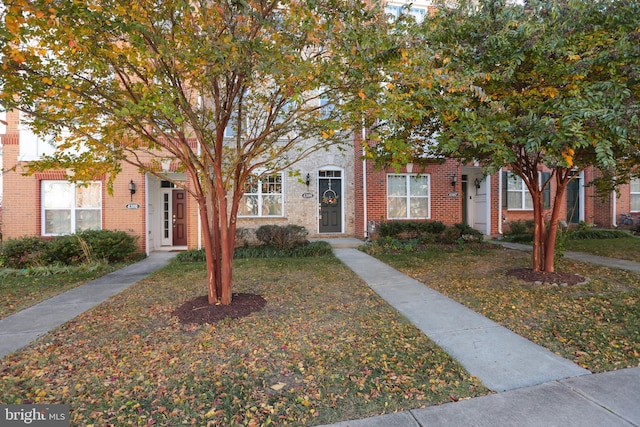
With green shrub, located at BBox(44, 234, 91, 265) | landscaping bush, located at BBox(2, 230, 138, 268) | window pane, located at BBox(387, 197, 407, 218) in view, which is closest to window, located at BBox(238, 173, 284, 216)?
window pane, located at BBox(387, 197, 407, 218)

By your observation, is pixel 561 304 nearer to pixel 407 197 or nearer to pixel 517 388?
pixel 517 388

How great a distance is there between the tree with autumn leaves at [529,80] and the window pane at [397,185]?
246 inches

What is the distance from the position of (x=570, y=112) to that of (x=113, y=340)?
5.74 meters

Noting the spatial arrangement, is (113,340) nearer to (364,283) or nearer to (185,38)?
(185,38)

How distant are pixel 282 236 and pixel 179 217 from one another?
432 cm

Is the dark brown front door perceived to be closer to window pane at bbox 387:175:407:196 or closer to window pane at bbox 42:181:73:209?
window pane at bbox 42:181:73:209

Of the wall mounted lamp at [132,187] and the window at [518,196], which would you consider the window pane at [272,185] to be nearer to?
the wall mounted lamp at [132,187]

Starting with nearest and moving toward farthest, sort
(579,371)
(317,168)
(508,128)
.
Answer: (579,371) < (508,128) < (317,168)

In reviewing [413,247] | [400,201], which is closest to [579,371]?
[413,247]

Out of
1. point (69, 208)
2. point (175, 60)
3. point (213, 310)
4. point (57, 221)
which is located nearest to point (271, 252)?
point (213, 310)

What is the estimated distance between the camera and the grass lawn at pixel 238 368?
7.59ft

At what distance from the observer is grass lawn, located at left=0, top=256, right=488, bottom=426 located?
2.31m

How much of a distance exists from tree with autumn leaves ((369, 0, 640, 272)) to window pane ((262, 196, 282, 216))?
24.1ft

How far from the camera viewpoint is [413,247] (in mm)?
9695
